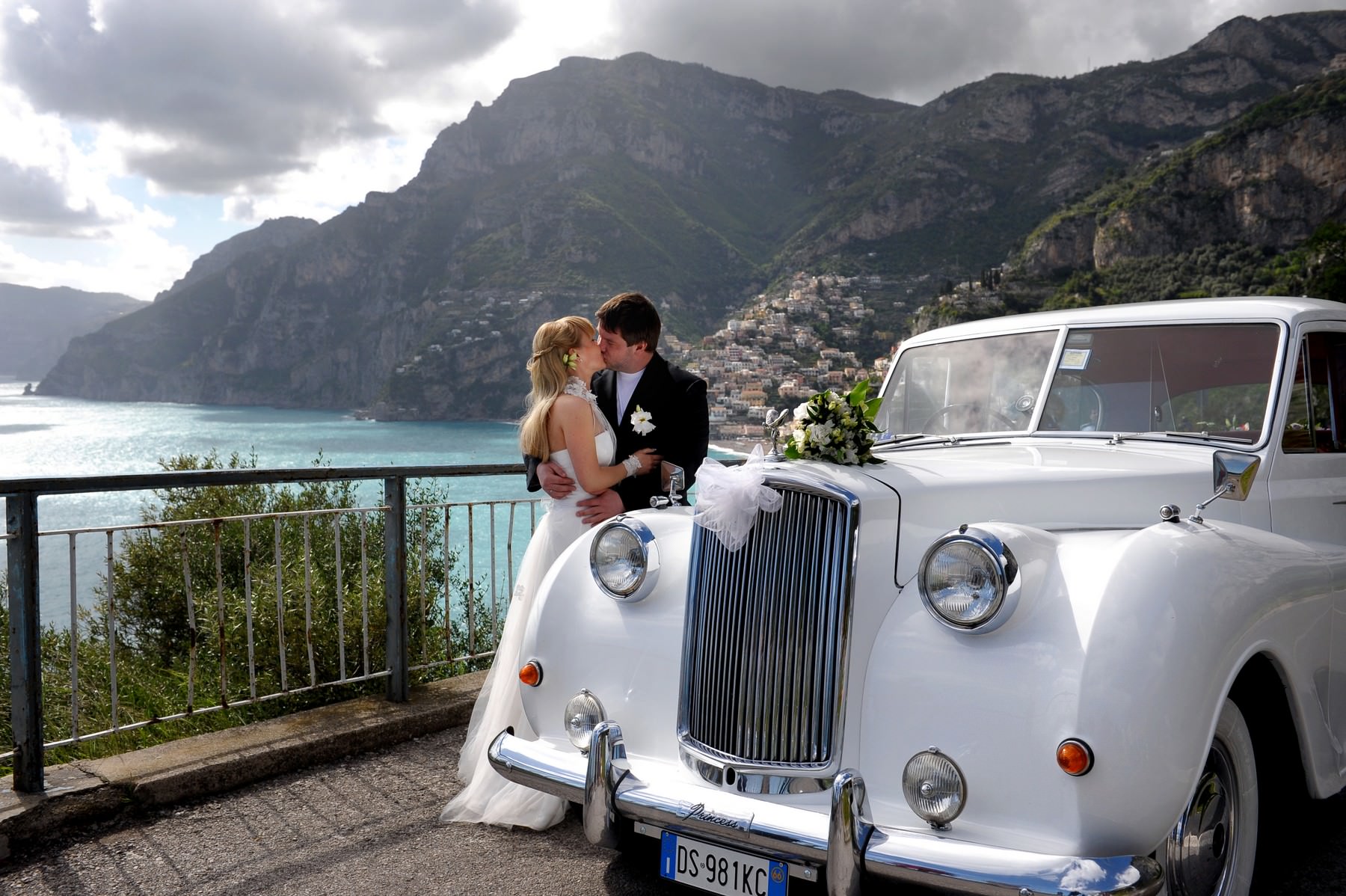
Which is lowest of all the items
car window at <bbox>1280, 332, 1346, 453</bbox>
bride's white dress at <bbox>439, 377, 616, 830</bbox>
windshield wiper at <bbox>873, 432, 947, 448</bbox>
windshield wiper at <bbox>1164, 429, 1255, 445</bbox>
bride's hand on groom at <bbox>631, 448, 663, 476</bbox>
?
bride's white dress at <bbox>439, 377, 616, 830</bbox>

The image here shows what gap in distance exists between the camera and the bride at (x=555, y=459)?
4016 millimetres

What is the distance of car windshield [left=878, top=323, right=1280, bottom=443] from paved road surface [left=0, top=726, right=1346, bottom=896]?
1.50 m

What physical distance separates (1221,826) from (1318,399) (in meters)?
2.03

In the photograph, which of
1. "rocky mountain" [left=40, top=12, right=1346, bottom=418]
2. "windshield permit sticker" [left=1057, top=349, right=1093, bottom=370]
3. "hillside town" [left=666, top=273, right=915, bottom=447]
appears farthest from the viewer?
"rocky mountain" [left=40, top=12, right=1346, bottom=418]

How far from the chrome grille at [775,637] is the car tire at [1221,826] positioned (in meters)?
0.95

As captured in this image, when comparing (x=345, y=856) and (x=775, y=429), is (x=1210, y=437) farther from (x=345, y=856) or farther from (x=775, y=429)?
(x=345, y=856)

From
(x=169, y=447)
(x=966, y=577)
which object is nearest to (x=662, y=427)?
(x=966, y=577)

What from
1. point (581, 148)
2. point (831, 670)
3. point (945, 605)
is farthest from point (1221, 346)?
point (581, 148)

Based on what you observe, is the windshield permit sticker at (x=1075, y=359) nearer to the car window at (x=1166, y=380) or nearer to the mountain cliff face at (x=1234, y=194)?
the car window at (x=1166, y=380)

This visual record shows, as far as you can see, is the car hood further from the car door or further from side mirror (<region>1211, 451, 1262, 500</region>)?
the car door

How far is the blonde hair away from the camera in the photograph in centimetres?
417

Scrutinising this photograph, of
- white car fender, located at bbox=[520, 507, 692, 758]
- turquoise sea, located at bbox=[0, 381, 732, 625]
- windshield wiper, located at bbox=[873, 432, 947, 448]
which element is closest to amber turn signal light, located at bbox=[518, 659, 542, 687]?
white car fender, located at bbox=[520, 507, 692, 758]

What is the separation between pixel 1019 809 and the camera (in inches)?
86.4

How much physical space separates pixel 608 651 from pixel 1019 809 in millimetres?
1418
